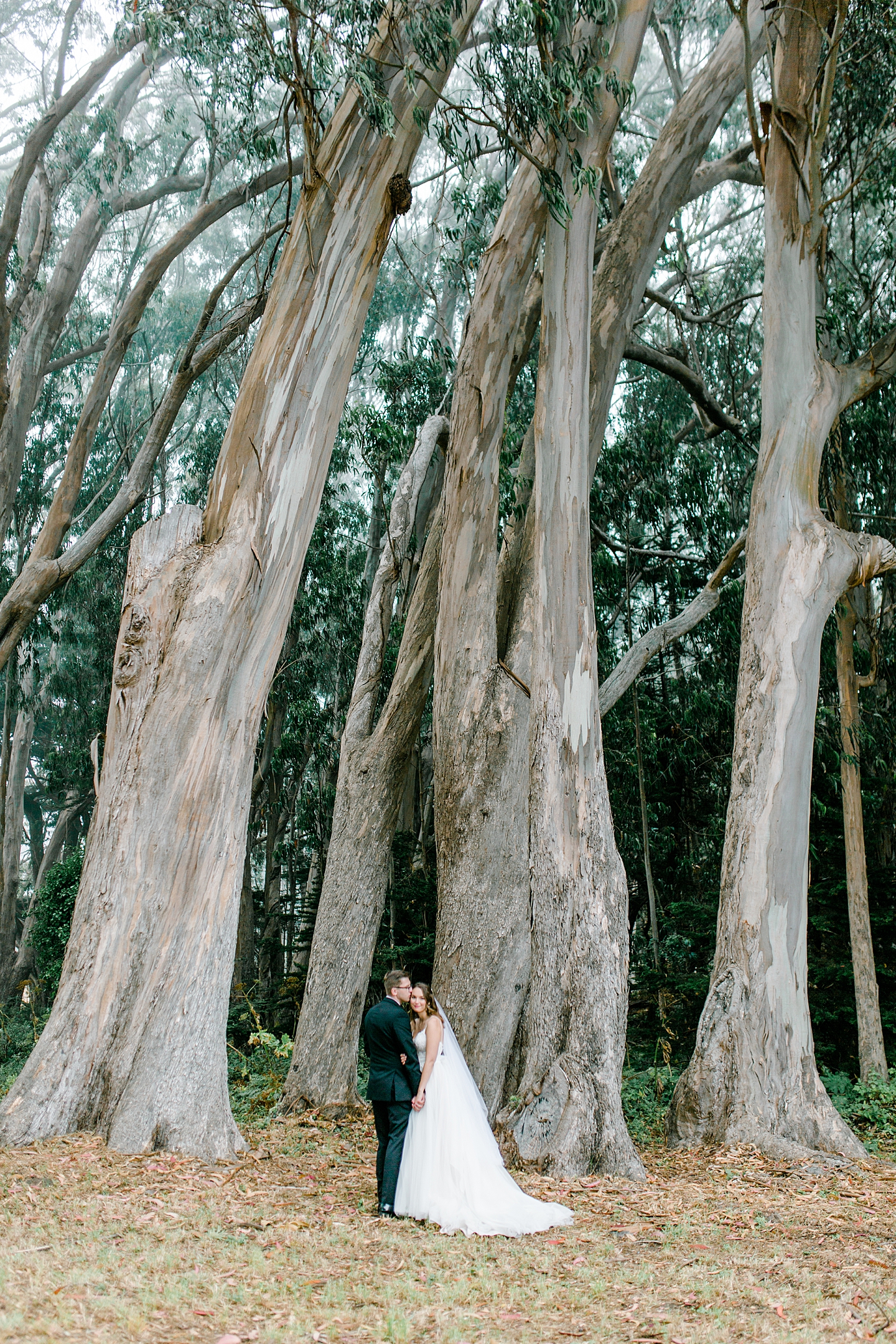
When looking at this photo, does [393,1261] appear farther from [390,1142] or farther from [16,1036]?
[16,1036]

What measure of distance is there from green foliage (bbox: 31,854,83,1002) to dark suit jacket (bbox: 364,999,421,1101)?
1328 cm

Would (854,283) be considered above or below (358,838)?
above

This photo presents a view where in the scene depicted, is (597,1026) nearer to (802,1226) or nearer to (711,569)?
(802,1226)

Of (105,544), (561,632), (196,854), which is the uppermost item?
(105,544)

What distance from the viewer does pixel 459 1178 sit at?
5.12 metres

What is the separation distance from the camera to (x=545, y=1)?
25.3ft

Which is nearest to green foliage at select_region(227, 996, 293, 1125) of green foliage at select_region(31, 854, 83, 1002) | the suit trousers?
the suit trousers

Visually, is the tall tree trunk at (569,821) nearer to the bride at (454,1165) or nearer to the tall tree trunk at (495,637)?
the tall tree trunk at (495,637)

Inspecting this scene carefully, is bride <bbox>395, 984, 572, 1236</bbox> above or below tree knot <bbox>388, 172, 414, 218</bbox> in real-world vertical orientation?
below

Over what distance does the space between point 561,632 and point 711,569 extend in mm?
8048

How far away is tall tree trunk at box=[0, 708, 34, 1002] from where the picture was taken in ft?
62.5

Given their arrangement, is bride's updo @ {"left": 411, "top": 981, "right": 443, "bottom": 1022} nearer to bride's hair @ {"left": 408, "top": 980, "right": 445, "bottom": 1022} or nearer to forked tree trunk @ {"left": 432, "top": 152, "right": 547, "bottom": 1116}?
bride's hair @ {"left": 408, "top": 980, "right": 445, "bottom": 1022}

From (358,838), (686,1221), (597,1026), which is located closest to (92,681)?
(358,838)

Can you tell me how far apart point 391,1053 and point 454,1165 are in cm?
61
